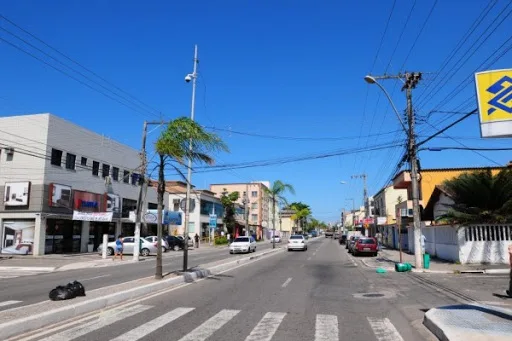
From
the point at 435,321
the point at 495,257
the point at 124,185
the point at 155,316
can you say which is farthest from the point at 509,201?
the point at 124,185

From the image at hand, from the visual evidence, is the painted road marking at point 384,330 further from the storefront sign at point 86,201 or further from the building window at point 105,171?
the building window at point 105,171

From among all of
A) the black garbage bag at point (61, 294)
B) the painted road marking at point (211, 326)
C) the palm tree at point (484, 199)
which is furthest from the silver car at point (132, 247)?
the painted road marking at point (211, 326)

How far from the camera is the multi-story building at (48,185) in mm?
33531

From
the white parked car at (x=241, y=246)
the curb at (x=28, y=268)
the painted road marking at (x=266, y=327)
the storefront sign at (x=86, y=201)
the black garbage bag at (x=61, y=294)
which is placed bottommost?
the curb at (x=28, y=268)

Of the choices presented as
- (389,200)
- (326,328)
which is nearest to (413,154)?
(326,328)

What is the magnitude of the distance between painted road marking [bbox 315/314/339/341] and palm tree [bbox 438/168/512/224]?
17.6m

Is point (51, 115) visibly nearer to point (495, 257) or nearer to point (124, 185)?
point (124, 185)

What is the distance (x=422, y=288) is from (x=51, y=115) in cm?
2883

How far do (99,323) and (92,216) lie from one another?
99.5 feet

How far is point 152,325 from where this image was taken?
8.70m

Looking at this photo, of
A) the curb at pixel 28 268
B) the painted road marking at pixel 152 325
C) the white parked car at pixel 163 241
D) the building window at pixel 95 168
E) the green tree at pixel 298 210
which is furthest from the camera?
the green tree at pixel 298 210

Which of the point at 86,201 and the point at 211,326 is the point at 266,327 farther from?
the point at 86,201

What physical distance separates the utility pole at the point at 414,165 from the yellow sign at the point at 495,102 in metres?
13.9

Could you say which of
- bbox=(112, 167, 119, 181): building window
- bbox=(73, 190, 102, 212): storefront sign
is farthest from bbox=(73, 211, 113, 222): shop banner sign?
bbox=(112, 167, 119, 181): building window
